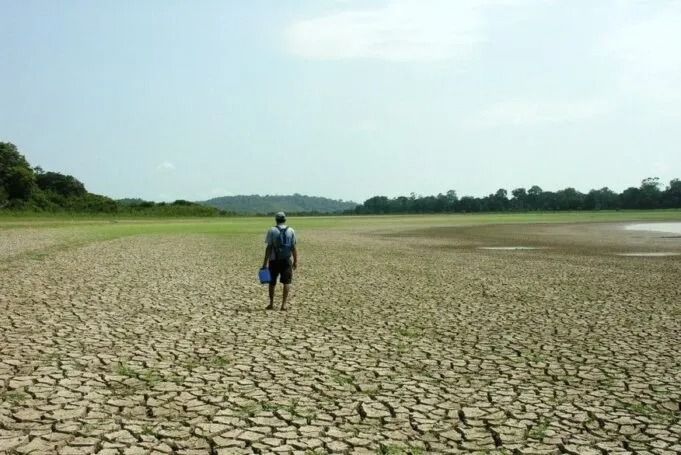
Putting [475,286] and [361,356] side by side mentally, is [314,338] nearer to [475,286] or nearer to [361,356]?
[361,356]

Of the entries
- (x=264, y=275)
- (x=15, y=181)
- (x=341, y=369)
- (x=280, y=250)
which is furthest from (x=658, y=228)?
(x=15, y=181)

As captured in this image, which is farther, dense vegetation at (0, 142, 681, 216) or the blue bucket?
dense vegetation at (0, 142, 681, 216)

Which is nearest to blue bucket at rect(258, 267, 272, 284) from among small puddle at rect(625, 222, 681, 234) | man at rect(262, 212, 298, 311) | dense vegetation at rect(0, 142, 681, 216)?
Result: man at rect(262, 212, 298, 311)

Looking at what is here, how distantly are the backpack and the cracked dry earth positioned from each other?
55.1 inches

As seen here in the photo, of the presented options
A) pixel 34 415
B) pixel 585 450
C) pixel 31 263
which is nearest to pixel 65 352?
pixel 34 415

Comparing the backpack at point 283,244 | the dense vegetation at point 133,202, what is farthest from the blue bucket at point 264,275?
the dense vegetation at point 133,202

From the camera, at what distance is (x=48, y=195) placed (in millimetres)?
119500

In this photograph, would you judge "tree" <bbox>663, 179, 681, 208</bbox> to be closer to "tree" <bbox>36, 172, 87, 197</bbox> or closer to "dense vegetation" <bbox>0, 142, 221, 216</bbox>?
"dense vegetation" <bbox>0, 142, 221, 216</bbox>

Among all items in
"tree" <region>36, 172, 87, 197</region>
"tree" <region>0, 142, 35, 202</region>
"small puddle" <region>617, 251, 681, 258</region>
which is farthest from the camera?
"tree" <region>36, 172, 87, 197</region>

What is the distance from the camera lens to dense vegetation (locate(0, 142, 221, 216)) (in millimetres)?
109750

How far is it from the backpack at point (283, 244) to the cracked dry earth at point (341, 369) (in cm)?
140

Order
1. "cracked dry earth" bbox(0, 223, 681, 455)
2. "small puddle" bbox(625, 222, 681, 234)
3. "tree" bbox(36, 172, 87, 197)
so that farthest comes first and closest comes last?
"tree" bbox(36, 172, 87, 197), "small puddle" bbox(625, 222, 681, 234), "cracked dry earth" bbox(0, 223, 681, 455)

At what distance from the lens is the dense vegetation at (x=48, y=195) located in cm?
10975

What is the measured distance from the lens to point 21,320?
12500 millimetres
